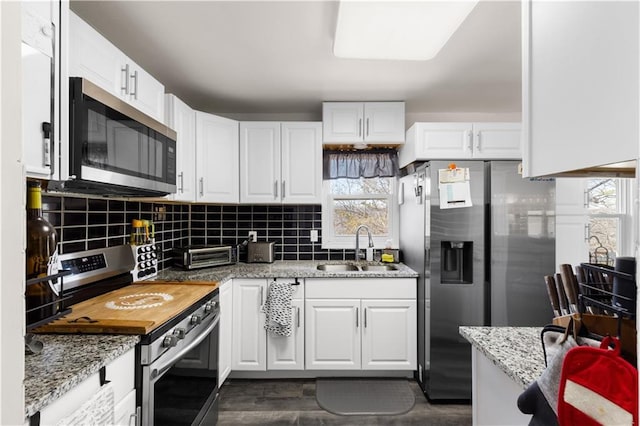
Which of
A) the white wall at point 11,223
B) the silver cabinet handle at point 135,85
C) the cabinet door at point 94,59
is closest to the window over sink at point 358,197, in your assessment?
the silver cabinet handle at point 135,85

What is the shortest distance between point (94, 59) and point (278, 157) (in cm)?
167

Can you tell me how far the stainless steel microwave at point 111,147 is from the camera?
1298mm

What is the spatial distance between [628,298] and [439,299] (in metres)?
2.05

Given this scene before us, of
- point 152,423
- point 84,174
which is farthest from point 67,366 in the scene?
point 84,174

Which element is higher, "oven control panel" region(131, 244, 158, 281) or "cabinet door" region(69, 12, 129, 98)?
"cabinet door" region(69, 12, 129, 98)

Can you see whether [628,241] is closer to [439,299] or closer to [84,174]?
[439,299]

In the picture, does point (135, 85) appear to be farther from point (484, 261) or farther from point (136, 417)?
point (484, 261)

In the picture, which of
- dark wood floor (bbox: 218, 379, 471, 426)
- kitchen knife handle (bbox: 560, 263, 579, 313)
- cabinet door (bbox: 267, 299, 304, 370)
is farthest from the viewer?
cabinet door (bbox: 267, 299, 304, 370)

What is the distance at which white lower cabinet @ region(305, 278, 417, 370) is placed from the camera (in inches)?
108

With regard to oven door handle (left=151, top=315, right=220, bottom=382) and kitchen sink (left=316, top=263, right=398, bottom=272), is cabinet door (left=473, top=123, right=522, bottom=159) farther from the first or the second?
oven door handle (left=151, top=315, right=220, bottom=382)

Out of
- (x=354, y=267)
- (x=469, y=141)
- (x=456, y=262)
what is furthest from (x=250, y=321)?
(x=469, y=141)

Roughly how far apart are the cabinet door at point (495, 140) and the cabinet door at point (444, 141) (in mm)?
59

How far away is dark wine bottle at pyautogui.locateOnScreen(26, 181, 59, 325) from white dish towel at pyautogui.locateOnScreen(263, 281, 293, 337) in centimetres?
151

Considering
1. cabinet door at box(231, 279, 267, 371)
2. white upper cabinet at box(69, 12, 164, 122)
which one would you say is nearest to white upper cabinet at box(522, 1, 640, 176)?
white upper cabinet at box(69, 12, 164, 122)
